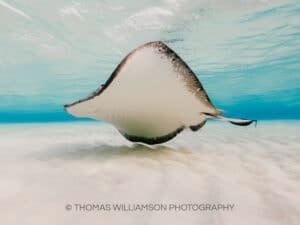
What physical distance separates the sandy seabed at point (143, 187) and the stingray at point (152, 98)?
41 cm

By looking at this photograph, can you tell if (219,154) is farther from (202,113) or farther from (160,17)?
(160,17)

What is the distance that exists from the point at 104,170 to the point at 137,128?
0.92m

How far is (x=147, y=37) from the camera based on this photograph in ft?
55.0

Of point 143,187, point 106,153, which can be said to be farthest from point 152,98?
point 143,187

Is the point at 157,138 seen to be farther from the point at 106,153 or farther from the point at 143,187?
the point at 143,187

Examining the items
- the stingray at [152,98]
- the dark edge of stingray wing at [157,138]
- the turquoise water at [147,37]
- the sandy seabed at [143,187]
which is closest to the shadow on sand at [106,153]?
the sandy seabed at [143,187]

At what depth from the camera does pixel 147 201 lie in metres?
2.22

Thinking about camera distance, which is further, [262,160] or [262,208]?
[262,160]

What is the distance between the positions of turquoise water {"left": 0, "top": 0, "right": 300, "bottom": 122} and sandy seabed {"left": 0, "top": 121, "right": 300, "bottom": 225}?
555cm

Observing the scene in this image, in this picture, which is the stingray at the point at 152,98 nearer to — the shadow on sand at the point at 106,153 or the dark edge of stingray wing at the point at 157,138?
the dark edge of stingray wing at the point at 157,138

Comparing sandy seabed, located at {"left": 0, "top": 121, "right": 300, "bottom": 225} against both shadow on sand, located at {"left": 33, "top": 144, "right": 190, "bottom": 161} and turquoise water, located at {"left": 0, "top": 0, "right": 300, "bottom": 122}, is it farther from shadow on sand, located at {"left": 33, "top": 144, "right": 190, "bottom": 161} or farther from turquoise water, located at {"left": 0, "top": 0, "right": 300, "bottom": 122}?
turquoise water, located at {"left": 0, "top": 0, "right": 300, "bottom": 122}

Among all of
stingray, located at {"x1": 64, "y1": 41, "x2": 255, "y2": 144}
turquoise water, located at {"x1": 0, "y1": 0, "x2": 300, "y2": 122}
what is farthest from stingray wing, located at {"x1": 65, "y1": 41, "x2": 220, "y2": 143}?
turquoise water, located at {"x1": 0, "y1": 0, "x2": 300, "y2": 122}

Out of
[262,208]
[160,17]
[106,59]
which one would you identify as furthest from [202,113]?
[106,59]

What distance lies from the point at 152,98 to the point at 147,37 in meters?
13.9
